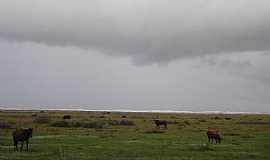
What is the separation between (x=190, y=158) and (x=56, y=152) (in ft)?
30.6

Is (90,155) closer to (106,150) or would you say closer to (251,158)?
(106,150)

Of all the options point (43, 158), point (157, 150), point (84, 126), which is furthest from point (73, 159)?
point (84, 126)

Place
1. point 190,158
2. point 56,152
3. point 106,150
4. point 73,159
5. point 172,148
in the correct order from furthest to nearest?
point 172,148 → point 106,150 → point 56,152 → point 190,158 → point 73,159

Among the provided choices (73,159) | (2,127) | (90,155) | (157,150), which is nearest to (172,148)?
(157,150)

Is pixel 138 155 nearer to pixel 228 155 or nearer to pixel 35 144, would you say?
pixel 228 155

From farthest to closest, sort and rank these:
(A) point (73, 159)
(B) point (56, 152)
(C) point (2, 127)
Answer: (C) point (2, 127), (B) point (56, 152), (A) point (73, 159)

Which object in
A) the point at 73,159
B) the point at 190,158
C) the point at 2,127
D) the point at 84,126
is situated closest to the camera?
the point at 73,159

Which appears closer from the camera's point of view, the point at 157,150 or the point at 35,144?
the point at 157,150

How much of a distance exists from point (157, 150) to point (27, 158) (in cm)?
1031

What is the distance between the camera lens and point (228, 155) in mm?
32125

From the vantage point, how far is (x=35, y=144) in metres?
38.1

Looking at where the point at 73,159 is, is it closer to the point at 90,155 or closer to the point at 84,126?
the point at 90,155

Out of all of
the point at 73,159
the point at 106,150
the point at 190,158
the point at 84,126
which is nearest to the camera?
the point at 73,159

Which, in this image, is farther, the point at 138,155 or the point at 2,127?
the point at 2,127
